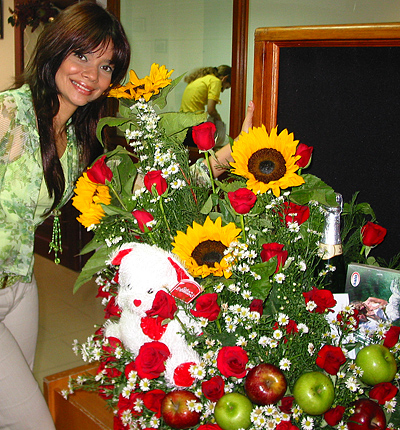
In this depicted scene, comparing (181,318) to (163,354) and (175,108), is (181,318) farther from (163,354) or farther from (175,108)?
(175,108)

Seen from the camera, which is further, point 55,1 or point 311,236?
point 55,1

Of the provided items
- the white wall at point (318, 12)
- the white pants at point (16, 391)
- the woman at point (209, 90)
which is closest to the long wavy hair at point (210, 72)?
the woman at point (209, 90)

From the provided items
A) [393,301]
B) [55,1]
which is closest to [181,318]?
[393,301]

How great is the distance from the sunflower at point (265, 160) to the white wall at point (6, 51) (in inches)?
191

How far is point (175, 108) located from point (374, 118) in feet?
9.14

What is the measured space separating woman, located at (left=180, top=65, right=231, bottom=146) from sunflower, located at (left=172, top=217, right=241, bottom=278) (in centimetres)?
231

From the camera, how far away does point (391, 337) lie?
73 cm

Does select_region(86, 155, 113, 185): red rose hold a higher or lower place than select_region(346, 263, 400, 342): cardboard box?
higher

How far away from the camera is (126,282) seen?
734mm

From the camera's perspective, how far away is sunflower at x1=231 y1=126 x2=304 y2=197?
75 cm

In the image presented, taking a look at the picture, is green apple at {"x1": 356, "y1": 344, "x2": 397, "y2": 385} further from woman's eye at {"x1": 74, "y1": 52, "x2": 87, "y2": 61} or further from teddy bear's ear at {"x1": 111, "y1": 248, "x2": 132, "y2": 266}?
woman's eye at {"x1": 74, "y1": 52, "x2": 87, "y2": 61}

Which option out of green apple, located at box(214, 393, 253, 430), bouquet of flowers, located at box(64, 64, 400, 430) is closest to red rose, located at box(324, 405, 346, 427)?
bouquet of flowers, located at box(64, 64, 400, 430)

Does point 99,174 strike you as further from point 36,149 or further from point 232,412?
point 36,149

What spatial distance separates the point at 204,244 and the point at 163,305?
0.12 m
